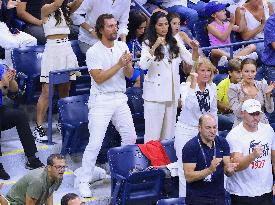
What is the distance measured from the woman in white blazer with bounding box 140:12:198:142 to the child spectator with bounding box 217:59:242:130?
0.51 m

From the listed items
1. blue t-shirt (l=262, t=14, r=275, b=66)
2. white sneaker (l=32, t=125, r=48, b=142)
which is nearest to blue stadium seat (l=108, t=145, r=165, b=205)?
white sneaker (l=32, t=125, r=48, b=142)

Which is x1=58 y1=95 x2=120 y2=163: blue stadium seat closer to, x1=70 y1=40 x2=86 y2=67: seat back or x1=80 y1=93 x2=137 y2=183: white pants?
x1=80 y1=93 x2=137 y2=183: white pants

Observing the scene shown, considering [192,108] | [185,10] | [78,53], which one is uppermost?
[185,10]

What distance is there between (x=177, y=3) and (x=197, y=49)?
3361 mm

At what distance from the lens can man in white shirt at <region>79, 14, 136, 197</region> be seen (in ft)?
30.0

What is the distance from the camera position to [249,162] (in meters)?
8.08

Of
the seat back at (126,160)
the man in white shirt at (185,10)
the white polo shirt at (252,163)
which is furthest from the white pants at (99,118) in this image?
the man in white shirt at (185,10)

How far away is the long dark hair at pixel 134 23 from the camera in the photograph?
1082 cm

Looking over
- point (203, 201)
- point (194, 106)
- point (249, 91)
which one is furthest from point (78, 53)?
point (203, 201)

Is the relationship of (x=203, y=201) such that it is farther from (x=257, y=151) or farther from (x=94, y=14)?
(x=94, y=14)

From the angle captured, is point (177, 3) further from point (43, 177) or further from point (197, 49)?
point (43, 177)

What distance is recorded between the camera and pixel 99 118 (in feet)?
30.2

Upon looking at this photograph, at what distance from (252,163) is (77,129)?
225 centimetres

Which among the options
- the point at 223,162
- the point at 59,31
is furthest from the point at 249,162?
the point at 59,31
